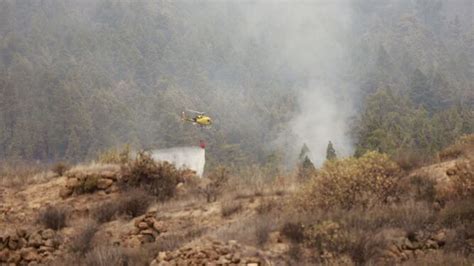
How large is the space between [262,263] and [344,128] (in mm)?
138021

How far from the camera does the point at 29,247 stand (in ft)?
33.2

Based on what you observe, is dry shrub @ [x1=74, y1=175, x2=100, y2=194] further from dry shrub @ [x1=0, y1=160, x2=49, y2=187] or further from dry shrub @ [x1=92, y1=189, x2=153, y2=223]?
dry shrub @ [x1=0, y1=160, x2=49, y2=187]

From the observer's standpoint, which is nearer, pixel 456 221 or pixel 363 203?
pixel 456 221

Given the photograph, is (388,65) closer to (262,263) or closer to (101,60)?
(101,60)

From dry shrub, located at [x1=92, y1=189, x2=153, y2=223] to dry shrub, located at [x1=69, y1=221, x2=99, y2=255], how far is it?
771 mm

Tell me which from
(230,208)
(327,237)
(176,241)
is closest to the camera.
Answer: (327,237)

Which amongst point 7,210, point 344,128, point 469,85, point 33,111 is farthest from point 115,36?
point 7,210

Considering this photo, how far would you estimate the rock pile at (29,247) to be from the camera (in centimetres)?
995

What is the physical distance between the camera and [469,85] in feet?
445

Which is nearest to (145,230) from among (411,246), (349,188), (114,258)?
(114,258)

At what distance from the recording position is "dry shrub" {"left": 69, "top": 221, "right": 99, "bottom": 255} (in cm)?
959

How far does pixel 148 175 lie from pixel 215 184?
72.6 inches

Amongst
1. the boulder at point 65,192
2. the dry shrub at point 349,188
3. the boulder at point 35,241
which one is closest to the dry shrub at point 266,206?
the dry shrub at point 349,188

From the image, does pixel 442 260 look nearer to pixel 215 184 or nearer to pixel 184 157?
pixel 215 184
